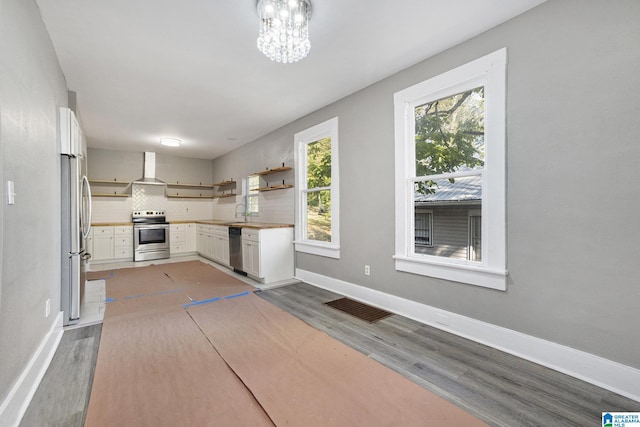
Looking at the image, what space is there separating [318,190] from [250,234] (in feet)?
4.39

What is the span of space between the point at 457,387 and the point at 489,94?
2.24m

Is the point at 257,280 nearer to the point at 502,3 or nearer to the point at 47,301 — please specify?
the point at 47,301

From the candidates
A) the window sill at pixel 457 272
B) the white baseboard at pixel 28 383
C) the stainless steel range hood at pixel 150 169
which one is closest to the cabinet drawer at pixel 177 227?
the stainless steel range hood at pixel 150 169

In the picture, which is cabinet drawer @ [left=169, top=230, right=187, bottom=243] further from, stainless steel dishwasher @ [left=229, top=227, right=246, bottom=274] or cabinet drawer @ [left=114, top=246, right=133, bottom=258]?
stainless steel dishwasher @ [left=229, top=227, right=246, bottom=274]

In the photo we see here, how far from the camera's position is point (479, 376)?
1.87 meters

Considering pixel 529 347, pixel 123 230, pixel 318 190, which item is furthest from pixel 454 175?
pixel 123 230

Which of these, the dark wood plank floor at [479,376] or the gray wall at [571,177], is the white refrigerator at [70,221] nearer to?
the dark wood plank floor at [479,376]

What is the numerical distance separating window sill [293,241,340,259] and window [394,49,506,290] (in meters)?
0.99

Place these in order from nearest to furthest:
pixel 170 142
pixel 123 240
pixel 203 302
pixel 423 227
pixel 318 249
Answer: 1. pixel 423 227
2. pixel 203 302
3. pixel 318 249
4. pixel 170 142
5. pixel 123 240

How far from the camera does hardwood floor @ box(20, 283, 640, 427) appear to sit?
1.54 metres

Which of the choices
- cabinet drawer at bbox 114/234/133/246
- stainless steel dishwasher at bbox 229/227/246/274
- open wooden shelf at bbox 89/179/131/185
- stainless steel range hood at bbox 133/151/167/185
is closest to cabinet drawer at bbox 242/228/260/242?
stainless steel dishwasher at bbox 229/227/246/274

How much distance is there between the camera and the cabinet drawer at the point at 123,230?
243 inches

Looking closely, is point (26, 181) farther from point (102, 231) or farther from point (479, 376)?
point (102, 231)

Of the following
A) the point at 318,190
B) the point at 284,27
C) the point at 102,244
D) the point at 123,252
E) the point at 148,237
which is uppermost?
the point at 284,27
